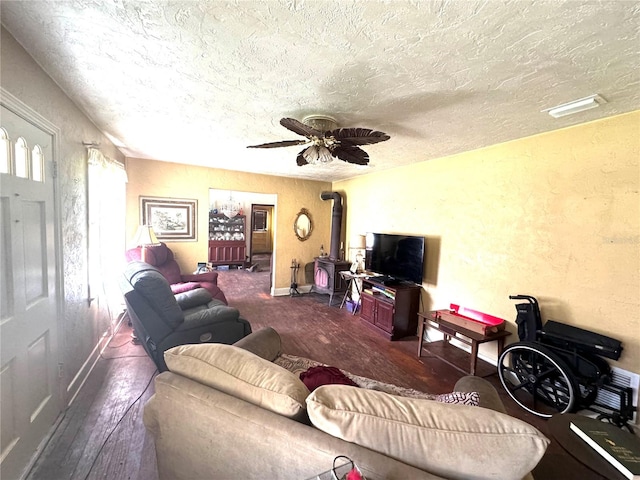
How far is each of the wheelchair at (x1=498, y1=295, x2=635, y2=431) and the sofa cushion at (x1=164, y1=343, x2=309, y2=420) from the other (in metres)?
2.08

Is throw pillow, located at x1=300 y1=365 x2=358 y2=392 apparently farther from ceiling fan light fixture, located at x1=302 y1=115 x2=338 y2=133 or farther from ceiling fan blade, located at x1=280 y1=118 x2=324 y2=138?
ceiling fan light fixture, located at x1=302 y1=115 x2=338 y2=133

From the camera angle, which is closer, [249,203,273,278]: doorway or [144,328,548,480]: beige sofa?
[144,328,548,480]: beige sofa

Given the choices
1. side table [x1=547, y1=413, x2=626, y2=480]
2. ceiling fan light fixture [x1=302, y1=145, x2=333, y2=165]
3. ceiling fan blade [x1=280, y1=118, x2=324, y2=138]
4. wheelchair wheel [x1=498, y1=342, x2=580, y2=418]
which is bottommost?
wheelchair wheel [x1=498, y1=342, x2=580, y2=418]

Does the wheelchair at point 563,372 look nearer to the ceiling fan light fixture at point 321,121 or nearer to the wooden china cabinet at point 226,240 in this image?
the ceiling fan light fixture at point 321,121

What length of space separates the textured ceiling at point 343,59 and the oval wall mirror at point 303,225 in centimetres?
298

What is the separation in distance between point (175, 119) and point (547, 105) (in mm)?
2933

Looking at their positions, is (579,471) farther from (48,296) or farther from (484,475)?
(48,296)

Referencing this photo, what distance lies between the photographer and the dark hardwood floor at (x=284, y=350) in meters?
1.47

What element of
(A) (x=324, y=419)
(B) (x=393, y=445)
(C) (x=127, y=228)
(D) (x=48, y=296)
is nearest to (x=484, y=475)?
(B) (x=393, y=445)

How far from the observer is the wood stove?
15.7ft

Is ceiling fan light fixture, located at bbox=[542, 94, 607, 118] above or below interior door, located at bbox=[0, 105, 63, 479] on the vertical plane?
above

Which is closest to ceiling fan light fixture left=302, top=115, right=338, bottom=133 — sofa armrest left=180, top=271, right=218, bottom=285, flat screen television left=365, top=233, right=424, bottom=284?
flat screen television left=365, top=233, right=424, bottom=284

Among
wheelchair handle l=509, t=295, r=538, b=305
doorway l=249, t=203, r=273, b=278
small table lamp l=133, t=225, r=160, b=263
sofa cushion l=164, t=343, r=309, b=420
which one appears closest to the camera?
sofa cushion l=164, t=343, r=309, b=420

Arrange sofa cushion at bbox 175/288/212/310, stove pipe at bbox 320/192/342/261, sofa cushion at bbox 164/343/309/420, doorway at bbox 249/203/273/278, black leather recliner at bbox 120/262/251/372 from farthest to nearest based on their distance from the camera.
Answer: doorway at bbox 249/203/273/278
stove pipe at bbox 320/192/342/261
sofa cushion at bbox 175/288/212/310
black leather recliner at bbox 120/262/251/372
sofa cushion at bbox 164/343/309/420
